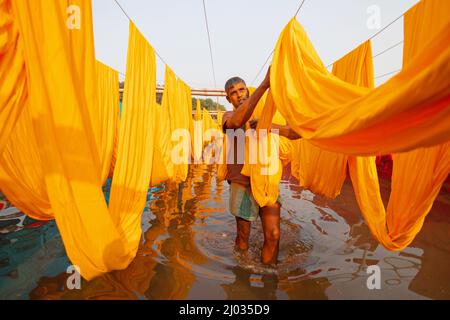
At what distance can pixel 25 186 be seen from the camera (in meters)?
2.06

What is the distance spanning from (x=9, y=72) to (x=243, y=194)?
185 centimetres

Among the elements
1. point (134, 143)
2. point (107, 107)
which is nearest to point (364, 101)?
point (134, 143)

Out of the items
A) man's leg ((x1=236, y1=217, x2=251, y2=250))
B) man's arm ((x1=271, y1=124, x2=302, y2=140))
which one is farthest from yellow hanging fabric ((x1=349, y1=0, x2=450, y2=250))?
man's leg ((x1=236, y1=217, x2=251, y2=250))

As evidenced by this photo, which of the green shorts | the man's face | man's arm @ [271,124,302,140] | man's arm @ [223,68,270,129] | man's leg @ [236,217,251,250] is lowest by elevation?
man's leg @ [236,217,251,250]

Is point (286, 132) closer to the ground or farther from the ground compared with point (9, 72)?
closer to the ground

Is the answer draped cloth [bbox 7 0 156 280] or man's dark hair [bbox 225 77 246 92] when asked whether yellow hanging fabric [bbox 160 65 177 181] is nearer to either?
man's dark hair [bbox 225 77 246 92]

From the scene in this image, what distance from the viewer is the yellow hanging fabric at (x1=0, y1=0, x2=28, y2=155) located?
3.77 feet

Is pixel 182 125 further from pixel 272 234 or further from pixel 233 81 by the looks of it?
pixel 272 234

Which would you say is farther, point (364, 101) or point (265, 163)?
point (265, 163)

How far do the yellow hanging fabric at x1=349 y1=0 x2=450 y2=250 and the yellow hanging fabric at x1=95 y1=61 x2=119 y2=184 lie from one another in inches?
141

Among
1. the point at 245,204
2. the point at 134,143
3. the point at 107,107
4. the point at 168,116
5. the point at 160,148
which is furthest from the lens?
the point at 168,116

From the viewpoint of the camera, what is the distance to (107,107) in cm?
418

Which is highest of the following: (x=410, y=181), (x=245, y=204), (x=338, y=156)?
(x=338, y=156)

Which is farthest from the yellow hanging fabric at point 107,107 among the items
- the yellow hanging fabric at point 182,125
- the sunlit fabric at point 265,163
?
the sunlit fabric at point 265,163
